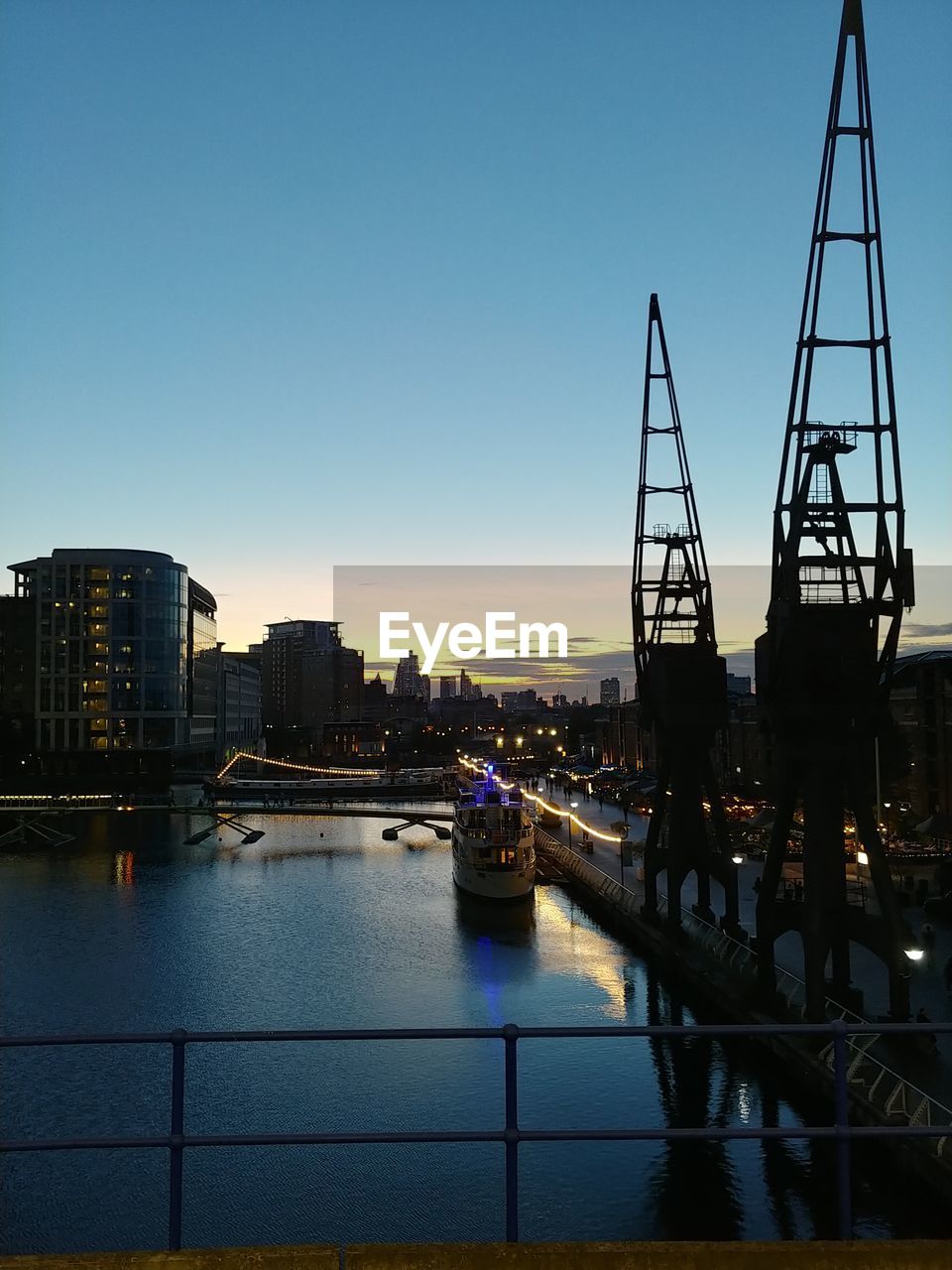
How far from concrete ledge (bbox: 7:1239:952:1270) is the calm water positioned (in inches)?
523

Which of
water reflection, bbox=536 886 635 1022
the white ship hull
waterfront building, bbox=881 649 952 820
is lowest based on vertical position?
water reflection, bbox=536 886 635 1022

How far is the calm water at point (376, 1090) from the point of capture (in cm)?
1585

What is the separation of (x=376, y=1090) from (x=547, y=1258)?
2052 centimetres

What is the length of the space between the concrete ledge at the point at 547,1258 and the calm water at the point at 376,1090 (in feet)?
43.6

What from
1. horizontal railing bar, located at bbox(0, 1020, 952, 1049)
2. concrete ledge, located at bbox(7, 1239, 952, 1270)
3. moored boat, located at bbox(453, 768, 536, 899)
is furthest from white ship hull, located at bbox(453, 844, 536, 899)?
concrete ledge, located at bbox(7, 1239, 952, 1270)

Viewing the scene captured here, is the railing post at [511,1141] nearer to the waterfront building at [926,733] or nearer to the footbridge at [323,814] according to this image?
the waterfront building at [926,733]

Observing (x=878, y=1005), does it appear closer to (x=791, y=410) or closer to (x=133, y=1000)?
(x=791, y=410)

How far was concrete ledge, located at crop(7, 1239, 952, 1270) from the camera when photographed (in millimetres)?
3047

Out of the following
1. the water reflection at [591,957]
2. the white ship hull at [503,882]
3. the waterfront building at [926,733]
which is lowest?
the water reflection at [591,957]

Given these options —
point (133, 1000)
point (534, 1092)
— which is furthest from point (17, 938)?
point (534, 1092)

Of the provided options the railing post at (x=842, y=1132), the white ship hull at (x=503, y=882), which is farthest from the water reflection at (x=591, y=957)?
the railing post at (x=842, y=1132)

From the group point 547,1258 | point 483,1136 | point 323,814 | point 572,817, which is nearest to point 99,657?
point 323,814

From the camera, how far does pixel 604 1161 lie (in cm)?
1762

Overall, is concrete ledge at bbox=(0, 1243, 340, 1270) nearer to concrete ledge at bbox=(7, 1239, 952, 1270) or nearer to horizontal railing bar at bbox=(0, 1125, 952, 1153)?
concrete ledge at bbox=(7, 1239, 952, 1270)
